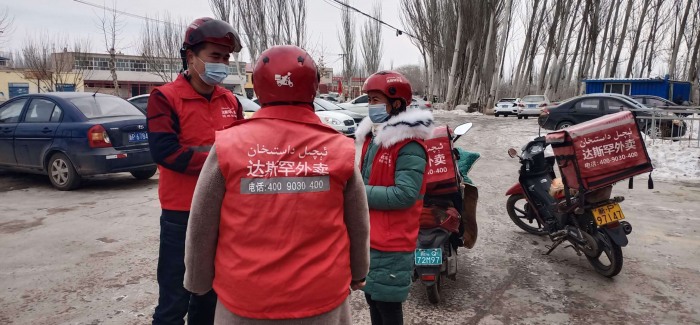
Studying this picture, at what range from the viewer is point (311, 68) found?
1.63m

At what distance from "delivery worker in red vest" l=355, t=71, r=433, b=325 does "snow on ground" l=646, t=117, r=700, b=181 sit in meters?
8.71

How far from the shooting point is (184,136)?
2475 millimetres

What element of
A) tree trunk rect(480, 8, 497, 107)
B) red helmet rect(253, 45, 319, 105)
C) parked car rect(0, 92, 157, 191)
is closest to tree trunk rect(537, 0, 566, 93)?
tree trunk rect(480, 8, 497, 107)

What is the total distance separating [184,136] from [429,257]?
1881 mm

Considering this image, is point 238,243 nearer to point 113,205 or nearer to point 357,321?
point 357,321

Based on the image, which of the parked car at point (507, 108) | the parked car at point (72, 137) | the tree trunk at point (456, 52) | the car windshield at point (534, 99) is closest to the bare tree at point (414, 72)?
the tree trunk at point (456, 52)

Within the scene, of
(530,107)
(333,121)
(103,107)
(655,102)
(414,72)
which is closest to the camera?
(103,107)

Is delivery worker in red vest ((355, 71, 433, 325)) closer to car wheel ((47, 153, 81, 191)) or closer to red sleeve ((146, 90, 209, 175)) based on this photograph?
red sleeve ((146, 90, 209, 175))

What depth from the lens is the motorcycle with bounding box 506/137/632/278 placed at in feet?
13.4

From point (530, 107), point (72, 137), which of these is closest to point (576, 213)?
point (72, 137)

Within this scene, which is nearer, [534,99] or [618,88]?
[534,99]

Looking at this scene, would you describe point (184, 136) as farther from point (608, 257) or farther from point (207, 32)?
point (608, 257)

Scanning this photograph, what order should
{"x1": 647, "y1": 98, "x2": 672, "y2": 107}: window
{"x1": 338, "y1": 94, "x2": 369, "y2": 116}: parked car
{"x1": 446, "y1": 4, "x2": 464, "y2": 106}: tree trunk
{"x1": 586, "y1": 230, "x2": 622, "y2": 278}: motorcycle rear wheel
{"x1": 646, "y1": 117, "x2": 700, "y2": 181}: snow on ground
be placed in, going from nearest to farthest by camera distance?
{"x1": 586, "y1": 230, "x2": 622, "y2": 278}: motorcycle rear wheel
{"x1": 646, "y1": 117, "x2": 700, "y2": 181}: snow on ground
{"x1": 647, "y1": 98, "x2": 672, "y2": 107}: window
{"x1": 338, "y1": 94, "x2": 369, "y2": 116}: parked car
{"x1": 446, "y1": 4, "x2": 464, "y2": 106}: tree trunk

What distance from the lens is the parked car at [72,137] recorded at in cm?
688
